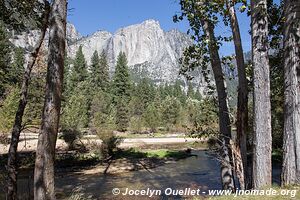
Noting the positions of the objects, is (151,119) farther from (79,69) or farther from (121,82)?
(79,69)

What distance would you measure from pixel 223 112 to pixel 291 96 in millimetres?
2275

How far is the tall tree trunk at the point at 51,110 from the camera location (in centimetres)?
541

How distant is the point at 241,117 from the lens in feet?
23.6

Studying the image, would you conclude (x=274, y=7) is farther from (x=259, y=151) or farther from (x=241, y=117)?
(x=259, y=151)

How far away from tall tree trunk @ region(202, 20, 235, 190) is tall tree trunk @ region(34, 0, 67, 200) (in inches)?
152

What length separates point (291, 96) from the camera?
613 centimetres

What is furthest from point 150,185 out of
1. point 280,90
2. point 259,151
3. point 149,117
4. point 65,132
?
point 149,117

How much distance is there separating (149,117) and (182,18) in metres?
43.3

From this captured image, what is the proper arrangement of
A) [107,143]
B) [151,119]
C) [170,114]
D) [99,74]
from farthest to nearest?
1. [99,74]
2. [170,114]
3. [151,119]
4. [107,143]

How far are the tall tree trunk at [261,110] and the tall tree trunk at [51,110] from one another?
3.75m

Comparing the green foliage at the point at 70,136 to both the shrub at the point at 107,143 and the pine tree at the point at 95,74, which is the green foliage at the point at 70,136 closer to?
the shrub at the point at 107,143

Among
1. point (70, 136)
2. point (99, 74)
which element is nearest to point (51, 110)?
point (70, 136)

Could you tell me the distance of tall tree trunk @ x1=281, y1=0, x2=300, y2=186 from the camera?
5.99 metres

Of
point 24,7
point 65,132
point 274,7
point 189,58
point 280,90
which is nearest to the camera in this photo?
point 24,7
